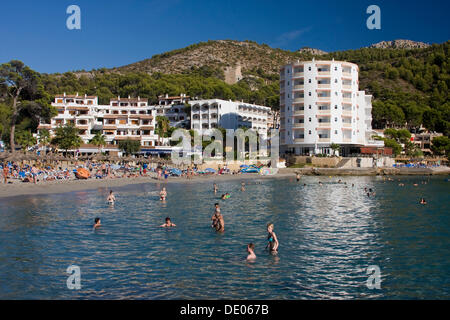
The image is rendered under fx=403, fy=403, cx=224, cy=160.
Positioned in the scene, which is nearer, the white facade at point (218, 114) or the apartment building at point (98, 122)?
the apartment building at point (98, 122)

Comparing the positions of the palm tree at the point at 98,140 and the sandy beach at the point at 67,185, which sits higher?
the palm tree at the point at 98,140

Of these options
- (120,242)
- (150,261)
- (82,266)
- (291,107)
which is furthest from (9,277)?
(291,107)

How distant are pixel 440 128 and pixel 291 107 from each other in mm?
54425

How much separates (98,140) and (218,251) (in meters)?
72.2

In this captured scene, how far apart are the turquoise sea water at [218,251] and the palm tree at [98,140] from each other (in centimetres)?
4930

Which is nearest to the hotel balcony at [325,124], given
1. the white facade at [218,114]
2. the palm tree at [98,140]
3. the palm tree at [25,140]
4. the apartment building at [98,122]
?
the white facade at [218,114]

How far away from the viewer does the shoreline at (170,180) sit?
4238cm

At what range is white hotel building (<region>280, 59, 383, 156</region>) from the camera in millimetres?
84188

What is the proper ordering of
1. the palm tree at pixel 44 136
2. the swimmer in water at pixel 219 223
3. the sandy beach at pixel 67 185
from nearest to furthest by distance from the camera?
1. the swimmer in water at pixel 219 223
2. the sandy beach at pixel 67 185
3. the palm tree at pixel 44 136

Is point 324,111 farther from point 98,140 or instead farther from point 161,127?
point 98,140

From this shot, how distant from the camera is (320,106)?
84500mm

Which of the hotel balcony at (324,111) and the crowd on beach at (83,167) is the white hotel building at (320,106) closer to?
the hotel balcony at (324,111)

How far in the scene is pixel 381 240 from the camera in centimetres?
2181
